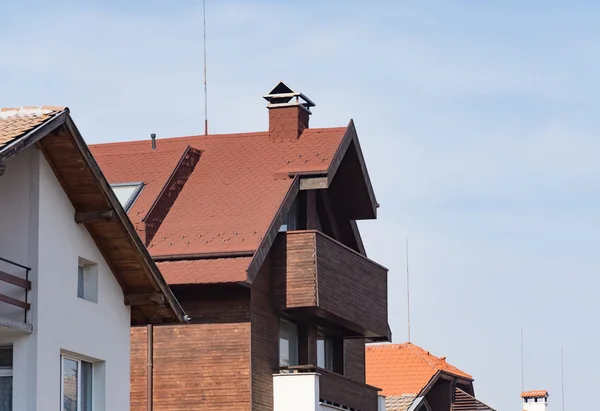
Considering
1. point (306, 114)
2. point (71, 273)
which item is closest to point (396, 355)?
point (306, 114)

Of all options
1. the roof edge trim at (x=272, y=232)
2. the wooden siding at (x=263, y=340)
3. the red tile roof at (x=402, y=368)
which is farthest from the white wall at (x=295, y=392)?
the red tile roof at (x=402, y=368)

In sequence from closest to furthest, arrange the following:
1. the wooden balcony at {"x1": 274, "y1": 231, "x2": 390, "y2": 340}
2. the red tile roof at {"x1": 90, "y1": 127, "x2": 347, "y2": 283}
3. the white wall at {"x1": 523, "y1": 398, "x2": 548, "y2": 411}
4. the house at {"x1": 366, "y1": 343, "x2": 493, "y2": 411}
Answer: the red tile roof at {"x1": 90, "y1": 127, "x2": 347, "y2": 283}, the wooden balcony at {"x1": 274, "y1": 231, "x2": 390, "y2": 340}, the house at {"x1": 366, "y1": 343, "x2": 493, "y2": 411}, the white wall at {"x1": 523, "y1": 398, "x2": 548, "y2": 411}

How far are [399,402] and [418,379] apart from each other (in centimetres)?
186

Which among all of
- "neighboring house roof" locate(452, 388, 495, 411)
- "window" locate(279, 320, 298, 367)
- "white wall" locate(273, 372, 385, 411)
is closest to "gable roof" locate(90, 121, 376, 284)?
"window" locate(279, 320, 298, 367)

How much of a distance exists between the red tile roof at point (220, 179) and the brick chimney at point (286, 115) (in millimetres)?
199

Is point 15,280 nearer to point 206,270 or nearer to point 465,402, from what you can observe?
point 206,270

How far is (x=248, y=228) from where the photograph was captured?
33.1 m

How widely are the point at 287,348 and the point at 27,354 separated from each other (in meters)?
12.5

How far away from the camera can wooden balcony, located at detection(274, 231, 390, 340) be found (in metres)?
33.6

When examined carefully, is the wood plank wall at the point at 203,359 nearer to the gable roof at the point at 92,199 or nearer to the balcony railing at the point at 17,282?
the gable roof at the point at 92,199

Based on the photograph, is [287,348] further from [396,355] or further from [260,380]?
[396,355]

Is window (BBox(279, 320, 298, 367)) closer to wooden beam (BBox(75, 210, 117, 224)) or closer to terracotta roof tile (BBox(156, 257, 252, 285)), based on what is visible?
terracotta roof tile (BBox(156, 257, 252, 285))

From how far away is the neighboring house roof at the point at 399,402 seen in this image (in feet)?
139

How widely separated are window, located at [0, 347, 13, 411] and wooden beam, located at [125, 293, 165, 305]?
3428 mm
